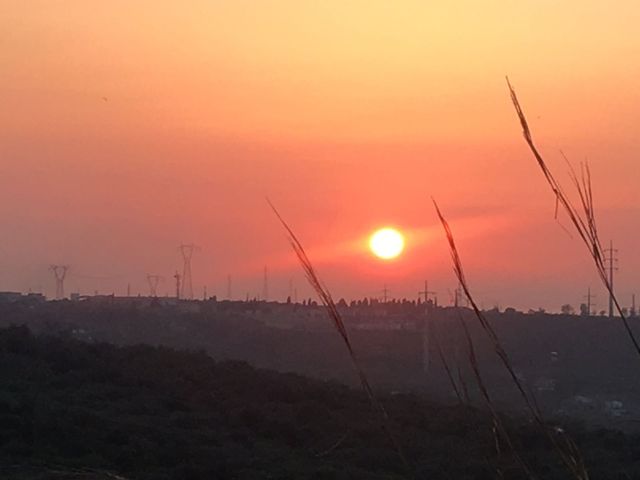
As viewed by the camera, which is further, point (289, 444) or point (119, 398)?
point (119, 398)

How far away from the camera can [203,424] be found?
23016 mm

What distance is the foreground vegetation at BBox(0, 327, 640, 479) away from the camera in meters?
17.7

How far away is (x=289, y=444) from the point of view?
22391mm

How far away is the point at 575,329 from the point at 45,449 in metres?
51.9

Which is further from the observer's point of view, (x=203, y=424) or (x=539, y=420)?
(x=203, y=424)

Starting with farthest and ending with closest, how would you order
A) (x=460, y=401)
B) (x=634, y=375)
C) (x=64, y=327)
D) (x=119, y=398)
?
(x=64, y=327) → (x=634, y=375) → (x=119, y=398) → (x=460, y=401)

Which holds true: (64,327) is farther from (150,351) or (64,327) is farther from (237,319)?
(150,351)

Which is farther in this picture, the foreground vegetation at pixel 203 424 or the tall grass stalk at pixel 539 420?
the foreground vegetation at pixel 203 424

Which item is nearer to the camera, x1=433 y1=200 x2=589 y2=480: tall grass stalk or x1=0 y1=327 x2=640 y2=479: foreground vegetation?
x1=433 y1=200 x2=589 y2=480: tall grass stalk

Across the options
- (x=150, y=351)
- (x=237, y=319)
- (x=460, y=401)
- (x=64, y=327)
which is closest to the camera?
(x=460, y=401)

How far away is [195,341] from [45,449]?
39.6 meters

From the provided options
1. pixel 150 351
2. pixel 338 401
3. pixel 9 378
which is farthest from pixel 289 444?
pixel 150 351

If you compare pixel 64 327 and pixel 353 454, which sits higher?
pixel 64 327

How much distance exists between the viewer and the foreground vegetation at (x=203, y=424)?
1772 centimetres
